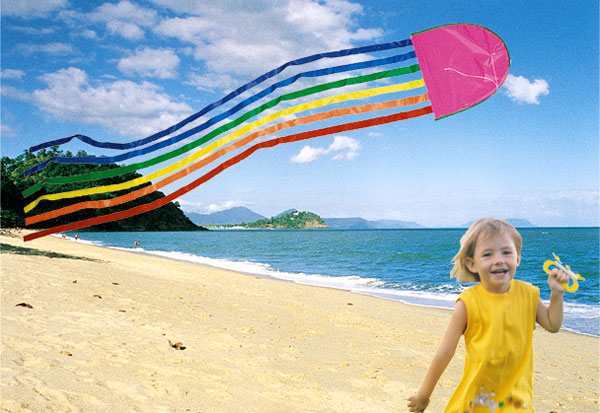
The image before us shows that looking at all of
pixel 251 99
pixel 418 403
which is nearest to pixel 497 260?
pixel 418 403

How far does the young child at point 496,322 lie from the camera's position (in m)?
1.58

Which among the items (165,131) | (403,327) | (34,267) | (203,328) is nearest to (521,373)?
(165,131)

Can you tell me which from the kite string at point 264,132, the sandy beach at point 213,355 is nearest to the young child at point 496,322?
the kite string at point 264,132

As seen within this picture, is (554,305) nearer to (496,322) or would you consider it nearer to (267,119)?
(496,322)

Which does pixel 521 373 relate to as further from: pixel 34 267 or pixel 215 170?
pixel 34 267

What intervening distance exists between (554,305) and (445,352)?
415 mm

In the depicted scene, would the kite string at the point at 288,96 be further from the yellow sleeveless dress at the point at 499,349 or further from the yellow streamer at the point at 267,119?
the yellow sleeveless dress at the point at 499,349

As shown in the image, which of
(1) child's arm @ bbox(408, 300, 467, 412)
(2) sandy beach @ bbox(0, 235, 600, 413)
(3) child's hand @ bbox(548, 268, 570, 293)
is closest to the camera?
(3) child's hand @ bbox(548, 268, 570, 293)

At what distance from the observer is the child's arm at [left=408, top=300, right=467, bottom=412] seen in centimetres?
163

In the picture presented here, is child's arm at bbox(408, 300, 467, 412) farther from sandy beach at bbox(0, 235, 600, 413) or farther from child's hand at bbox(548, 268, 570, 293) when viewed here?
sandy beach at bbox(0, 235, 600, 413)

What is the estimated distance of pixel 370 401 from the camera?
4367 mm

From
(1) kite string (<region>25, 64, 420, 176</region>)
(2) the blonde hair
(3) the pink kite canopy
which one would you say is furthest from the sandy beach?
(3) the pink kite canopy

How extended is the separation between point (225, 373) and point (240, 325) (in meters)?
2.68

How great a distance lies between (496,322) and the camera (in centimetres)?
158
